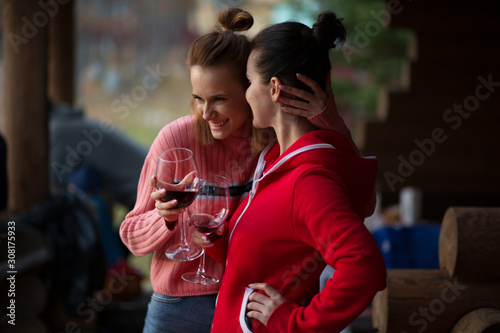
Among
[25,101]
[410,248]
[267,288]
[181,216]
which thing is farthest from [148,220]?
[25,101]

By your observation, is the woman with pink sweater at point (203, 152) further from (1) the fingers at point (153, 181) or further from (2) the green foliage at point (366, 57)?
(2) the green foliage at point (366, 57)

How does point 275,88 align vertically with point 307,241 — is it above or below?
above

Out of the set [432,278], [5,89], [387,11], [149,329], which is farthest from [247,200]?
[387,11]

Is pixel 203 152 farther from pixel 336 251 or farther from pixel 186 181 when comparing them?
pixel 336 251

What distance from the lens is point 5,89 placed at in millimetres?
3965

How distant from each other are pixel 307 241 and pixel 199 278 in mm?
429

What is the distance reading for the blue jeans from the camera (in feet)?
5.66

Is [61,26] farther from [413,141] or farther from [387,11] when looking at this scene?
[413,141]

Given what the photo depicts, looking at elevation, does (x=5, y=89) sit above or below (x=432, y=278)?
above

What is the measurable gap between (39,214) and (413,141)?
3.35m

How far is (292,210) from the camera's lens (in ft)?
4.58

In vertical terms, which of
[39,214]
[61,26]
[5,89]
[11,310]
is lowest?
[11,310]

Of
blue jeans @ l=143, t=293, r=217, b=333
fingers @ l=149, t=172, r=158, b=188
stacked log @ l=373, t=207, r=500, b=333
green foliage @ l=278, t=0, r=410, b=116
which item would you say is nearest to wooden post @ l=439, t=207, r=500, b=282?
stacked log @ l=373, t=207, r=500, b=333

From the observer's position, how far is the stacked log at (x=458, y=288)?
208 cm
